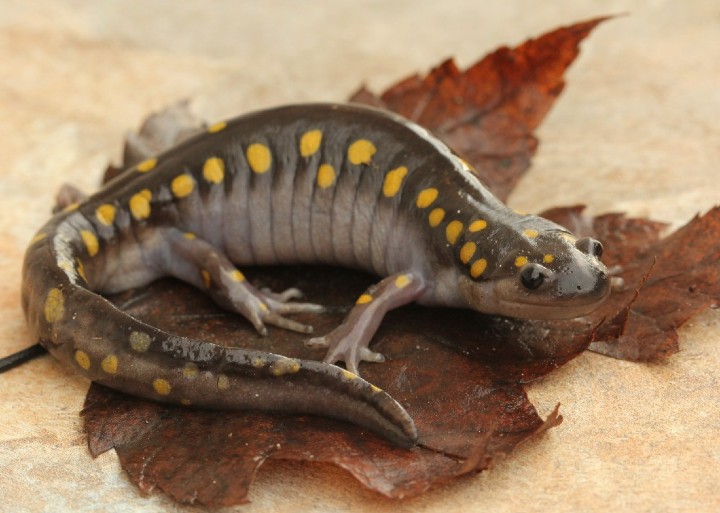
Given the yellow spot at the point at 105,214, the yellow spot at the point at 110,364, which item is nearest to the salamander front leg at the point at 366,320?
Answer: the yellow spot at the point at 110,364

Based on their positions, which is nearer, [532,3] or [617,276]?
[617,276]

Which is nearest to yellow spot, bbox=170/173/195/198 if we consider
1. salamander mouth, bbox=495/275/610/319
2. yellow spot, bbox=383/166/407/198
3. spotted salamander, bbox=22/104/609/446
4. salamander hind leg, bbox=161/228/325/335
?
spotted salamander, bbox=22/104/609/446

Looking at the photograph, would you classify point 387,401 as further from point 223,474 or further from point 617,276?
point 617,276

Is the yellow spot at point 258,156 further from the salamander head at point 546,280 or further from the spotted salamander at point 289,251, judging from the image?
the salamander head at point 546,280

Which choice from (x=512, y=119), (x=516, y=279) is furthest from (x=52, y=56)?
(x=516, y=279)

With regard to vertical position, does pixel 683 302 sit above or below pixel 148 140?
above

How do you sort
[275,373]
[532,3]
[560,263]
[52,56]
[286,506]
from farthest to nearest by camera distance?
[532,3] → [52,56] → [560,263] → [275,373] → [286,506]
